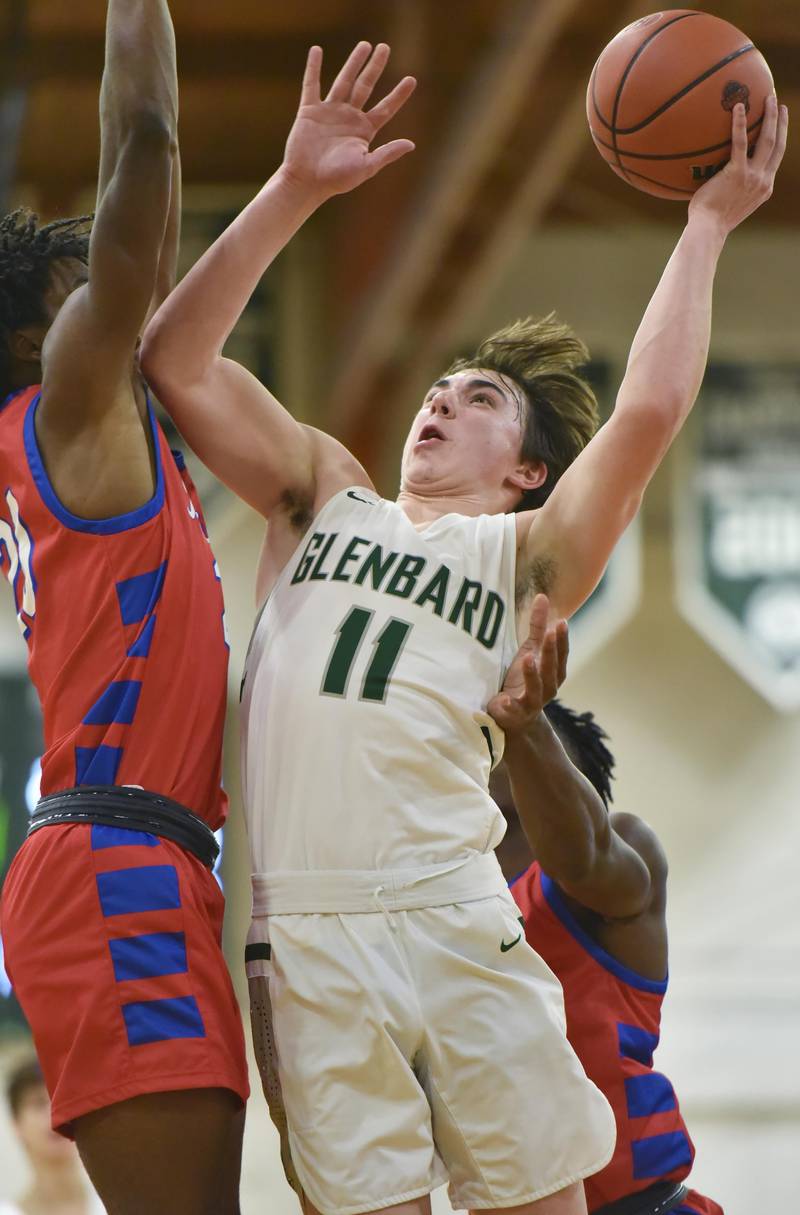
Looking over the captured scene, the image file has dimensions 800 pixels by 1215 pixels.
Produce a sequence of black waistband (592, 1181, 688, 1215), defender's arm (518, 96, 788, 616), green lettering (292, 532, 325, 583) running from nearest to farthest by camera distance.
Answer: defender's arm (518, 96, 788, 616) < green lettering (292, 532, 325, 583) < black waistband (592, 1181, 688, 1215)

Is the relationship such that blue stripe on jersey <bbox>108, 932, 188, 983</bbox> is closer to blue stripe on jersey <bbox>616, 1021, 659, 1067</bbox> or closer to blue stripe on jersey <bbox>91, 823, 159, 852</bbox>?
blue stripe on jersey <bbox>91, 823, 159, 852</bbox>

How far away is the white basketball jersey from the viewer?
3.02 meters

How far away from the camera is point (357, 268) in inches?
470

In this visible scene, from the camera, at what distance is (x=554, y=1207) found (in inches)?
115

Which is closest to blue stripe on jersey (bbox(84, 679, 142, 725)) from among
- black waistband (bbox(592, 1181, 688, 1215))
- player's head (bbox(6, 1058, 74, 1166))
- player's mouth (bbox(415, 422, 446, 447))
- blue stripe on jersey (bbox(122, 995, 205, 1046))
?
blue stripe on jersey (bbox(122, 995, 205, 1046))

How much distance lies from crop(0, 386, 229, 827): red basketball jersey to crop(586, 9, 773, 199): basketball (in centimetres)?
129

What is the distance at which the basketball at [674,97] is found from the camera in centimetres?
350

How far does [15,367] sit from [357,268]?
29.2 feet

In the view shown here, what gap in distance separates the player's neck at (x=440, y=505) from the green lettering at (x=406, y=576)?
0.76ft

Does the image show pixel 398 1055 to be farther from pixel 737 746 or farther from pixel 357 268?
pixel 737 746

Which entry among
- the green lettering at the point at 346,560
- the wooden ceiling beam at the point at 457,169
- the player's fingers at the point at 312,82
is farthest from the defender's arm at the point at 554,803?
the wooden ceiling beam at the point at 457,169

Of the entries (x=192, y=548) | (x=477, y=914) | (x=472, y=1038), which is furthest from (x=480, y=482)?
(x=472, y=1038)

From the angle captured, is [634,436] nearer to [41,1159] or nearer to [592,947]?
[592,947]

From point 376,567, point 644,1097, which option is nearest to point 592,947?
point 644,1097
